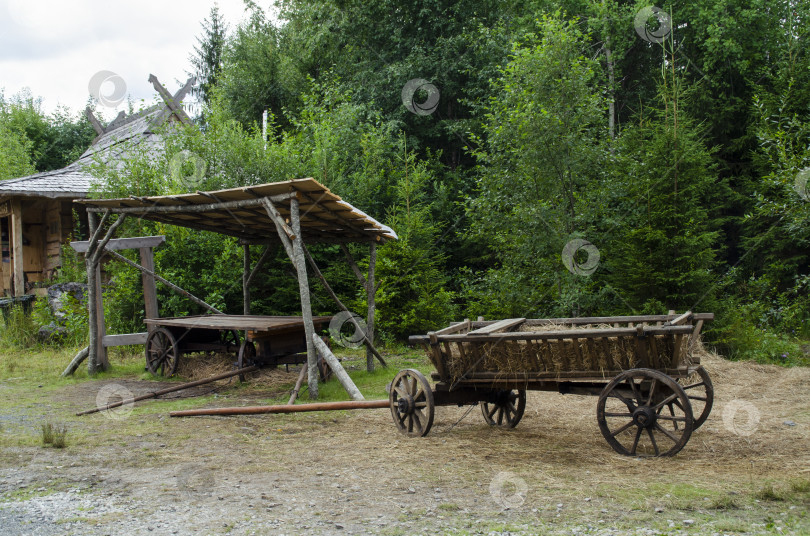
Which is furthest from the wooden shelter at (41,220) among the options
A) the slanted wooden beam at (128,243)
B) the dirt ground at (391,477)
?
the dirt ground at (391,477)

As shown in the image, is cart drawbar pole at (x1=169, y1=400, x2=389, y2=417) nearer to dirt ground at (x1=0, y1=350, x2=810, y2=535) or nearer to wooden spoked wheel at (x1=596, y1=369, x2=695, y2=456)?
dirt ground at (x1=0, y1=350, x2=810, y2=535)

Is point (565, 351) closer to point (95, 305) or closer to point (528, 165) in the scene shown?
point (528, 165)

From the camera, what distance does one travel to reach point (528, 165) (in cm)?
1255

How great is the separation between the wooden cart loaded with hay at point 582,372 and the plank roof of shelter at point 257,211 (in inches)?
112

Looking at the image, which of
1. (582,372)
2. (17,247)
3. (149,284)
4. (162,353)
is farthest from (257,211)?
(17,247)

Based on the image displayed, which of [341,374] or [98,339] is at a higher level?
[98,339]

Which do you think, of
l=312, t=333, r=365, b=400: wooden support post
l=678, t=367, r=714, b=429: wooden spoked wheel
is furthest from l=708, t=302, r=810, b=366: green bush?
l=312, t=333, r=365, b=400: wooden support post

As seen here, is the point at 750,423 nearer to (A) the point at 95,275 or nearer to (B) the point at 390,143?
(A) the point at 95,275

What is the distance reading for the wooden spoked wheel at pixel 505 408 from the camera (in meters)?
6.95

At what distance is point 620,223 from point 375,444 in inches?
300

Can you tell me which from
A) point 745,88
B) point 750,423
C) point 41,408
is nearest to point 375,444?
point 750,423

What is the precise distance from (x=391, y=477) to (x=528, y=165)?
8714mm

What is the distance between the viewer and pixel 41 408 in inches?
324

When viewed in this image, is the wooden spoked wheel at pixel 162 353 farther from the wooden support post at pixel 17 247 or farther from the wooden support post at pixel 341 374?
the wooden support post at pixel 17 247
